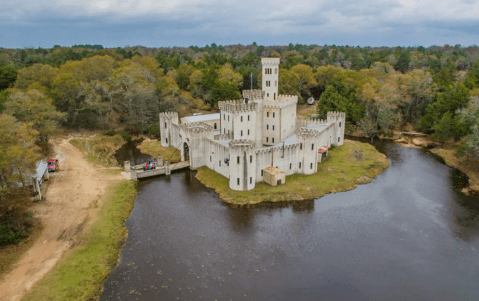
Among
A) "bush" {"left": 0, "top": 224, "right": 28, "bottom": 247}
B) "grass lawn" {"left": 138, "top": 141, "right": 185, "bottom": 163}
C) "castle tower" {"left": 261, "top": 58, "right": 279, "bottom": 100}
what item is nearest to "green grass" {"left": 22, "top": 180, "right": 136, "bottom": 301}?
"bush" {"left": 0, "top": 224, "right": 28, "bottom": 247}

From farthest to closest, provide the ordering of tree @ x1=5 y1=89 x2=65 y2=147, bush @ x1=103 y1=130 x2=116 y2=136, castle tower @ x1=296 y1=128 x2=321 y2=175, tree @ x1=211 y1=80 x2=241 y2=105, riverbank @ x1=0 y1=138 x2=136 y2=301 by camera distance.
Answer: tree @ x1=211 y1=80 x2=241 y2=105 < bush @ x1=103 y1=130 x2=116 y2=136 < tree @ x1=5 y1=89 x2=65 y2=147 < castle tower @ x1=296 y1=128 x2=321 y2=175 < riverbank @ x1=0 y1=138 x2=136 y2=301

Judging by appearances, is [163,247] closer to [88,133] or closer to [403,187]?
[403,187]

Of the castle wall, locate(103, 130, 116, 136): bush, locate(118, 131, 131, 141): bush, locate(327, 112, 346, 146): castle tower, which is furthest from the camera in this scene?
locate(118, 131, 131, 141): bush

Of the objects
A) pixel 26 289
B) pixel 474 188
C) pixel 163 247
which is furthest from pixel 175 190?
pixel 474 188

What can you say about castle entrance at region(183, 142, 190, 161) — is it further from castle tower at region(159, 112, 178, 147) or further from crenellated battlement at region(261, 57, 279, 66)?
crenellated battlement at region(261, 57, 279, 66)

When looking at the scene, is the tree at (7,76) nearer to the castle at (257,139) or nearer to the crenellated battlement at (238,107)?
the castle at (257,139)

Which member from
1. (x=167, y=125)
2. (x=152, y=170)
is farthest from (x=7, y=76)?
(x=152, y=170)

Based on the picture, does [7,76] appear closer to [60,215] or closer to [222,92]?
[222,92]
